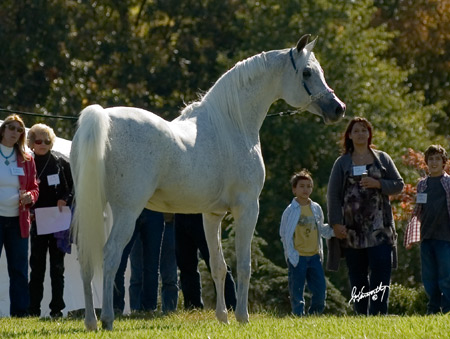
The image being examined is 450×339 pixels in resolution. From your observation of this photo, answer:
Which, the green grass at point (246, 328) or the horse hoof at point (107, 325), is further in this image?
the horse hoof at point (107, 325)

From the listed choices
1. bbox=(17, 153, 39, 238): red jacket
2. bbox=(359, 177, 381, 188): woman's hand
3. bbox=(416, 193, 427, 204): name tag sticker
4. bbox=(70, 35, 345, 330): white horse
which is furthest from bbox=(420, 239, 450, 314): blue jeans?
bbox=(17, 153, 39, 238): red jacket

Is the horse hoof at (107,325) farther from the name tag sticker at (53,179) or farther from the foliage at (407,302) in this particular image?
the foliage at (407,302)

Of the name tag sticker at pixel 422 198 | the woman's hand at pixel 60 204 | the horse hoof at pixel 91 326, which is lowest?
the horse hoof at pixel 91 326

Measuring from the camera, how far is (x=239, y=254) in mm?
11016

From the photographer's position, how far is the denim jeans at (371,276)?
1203 centimetres

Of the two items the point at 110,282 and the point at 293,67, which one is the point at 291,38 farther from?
the point at 110,282

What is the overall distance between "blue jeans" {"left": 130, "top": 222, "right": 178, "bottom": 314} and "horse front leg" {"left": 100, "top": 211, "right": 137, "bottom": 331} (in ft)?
12.6

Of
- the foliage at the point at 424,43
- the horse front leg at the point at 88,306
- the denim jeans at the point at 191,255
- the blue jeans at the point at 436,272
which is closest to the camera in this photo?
the horse front leg at the point at 88,306

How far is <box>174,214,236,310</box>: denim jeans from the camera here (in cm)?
1323

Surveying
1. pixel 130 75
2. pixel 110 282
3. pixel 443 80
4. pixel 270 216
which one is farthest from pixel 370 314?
pixel 443 80

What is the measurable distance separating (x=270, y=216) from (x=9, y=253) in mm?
15926

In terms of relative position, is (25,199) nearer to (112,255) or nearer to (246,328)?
(112,255)

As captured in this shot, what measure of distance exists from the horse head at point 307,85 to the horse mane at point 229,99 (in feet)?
0.93

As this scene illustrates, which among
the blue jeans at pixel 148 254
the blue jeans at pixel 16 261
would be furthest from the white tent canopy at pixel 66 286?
the blue jeans at pixel 16 261
